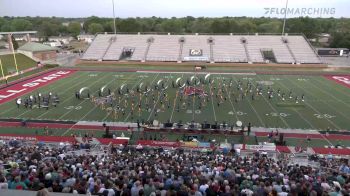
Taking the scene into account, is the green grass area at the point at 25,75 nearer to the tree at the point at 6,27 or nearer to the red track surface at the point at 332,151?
the red track surface at the point at 332,151

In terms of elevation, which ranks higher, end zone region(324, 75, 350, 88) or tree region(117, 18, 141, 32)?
tree region(117, 18, 141, 32)

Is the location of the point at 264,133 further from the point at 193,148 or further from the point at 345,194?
the point at 345,194

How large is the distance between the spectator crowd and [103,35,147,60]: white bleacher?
44.3m

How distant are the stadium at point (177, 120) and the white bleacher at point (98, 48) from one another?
13.7 inches

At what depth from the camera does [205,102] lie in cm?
2788

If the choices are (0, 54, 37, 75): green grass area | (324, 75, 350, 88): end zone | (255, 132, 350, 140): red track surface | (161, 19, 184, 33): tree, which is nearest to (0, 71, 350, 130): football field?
(324, 75, 350, 88): end zone

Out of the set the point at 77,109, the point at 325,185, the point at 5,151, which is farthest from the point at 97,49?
the point at 325,185

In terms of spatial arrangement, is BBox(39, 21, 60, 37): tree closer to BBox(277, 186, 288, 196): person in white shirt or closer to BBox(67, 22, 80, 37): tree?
BBox(67, 22, 80, 37): tree

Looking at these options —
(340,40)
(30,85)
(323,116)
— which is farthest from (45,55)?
(340,40)

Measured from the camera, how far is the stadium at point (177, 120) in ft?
29.8

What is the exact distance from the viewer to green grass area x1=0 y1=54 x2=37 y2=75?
4504 cm

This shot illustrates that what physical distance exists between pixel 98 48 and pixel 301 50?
118 ft

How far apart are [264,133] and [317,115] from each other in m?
6.66

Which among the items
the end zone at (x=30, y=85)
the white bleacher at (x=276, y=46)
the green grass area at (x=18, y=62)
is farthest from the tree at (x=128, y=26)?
the end zone at (x=30, y=85)
